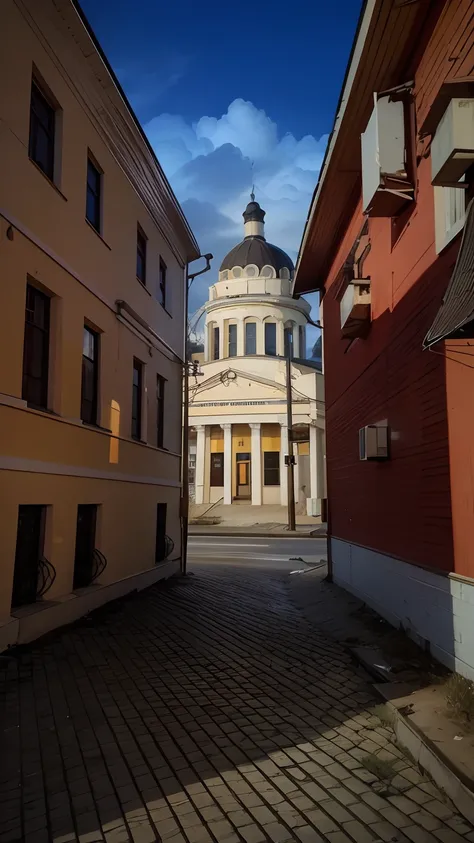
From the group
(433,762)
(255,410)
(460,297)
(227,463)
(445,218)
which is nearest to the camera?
(433,762)

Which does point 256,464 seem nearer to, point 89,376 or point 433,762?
point 89,376

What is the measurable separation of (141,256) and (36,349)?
5527 mm

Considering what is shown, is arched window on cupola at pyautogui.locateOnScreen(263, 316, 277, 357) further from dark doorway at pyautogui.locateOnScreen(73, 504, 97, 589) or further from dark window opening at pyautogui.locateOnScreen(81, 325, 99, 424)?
dark doorway at pyautogui.locateOnScreen(73, 504, 97, 589)

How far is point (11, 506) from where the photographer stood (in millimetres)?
7012

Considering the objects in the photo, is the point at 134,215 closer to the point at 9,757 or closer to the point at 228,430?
the point at 9,757

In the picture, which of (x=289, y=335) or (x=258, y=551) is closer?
(x=258, y=551)

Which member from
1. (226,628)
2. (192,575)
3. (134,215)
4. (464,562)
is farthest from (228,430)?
(464,562)

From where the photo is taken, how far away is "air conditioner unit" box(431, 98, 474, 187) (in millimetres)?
4844

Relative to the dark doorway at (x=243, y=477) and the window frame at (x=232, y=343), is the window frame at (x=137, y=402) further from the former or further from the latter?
the window frame at (x=232, y=343)

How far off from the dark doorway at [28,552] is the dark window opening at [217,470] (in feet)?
110

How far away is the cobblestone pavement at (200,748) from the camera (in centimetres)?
350

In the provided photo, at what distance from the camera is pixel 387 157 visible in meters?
6.95

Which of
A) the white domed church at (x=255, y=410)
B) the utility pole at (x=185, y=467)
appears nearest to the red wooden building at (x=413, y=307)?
the utility pole at (x=185, y=467)

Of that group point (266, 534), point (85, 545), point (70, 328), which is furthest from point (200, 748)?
point (266, 534)
